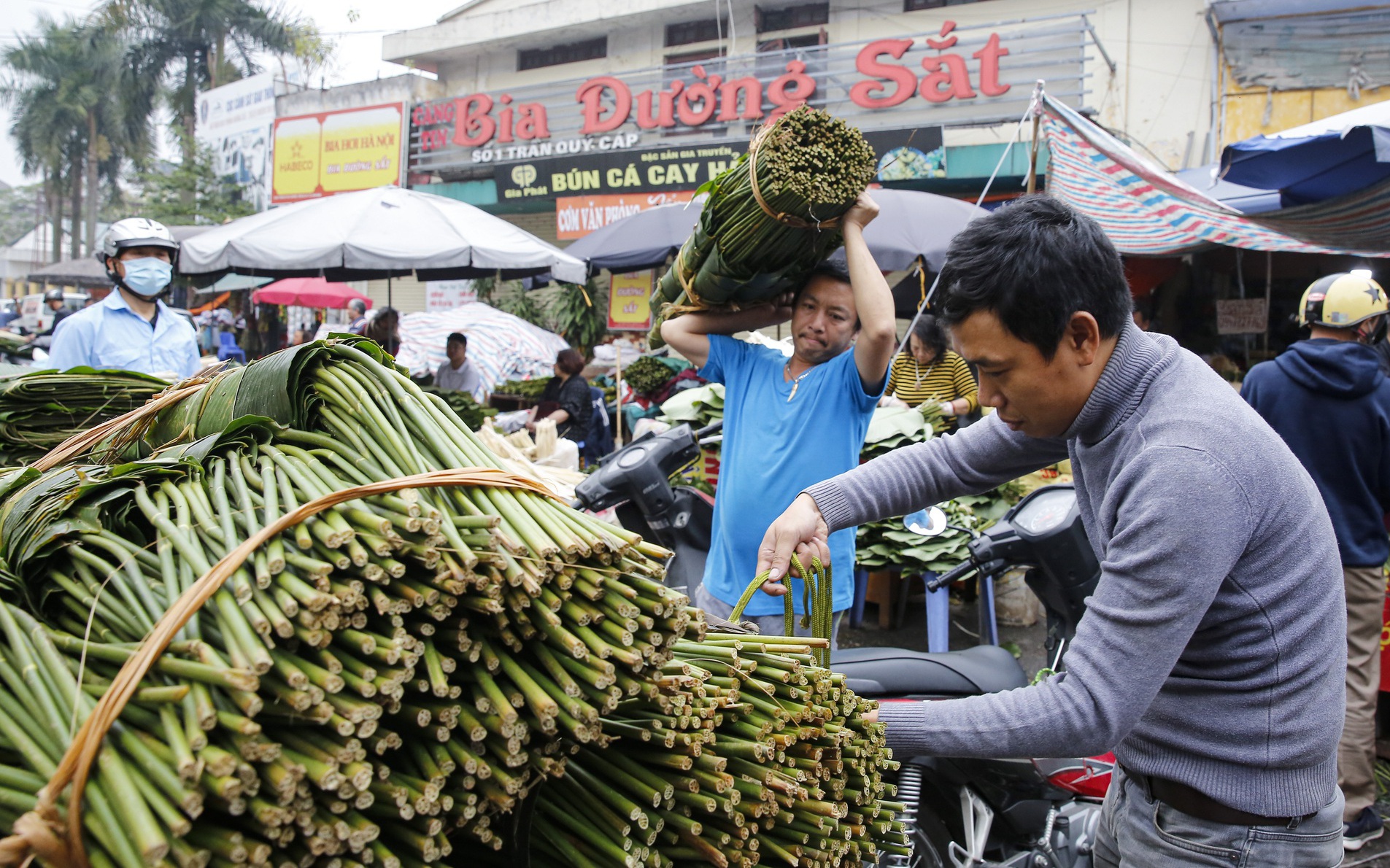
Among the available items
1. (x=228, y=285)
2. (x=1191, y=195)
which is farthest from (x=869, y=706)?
(x=228, y=285)

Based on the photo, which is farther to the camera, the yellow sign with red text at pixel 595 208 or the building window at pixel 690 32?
the building window at pixel 690 32

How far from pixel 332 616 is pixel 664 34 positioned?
1623 cm

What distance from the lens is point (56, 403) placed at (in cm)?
214

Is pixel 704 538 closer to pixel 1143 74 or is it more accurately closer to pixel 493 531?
pixel 493 531

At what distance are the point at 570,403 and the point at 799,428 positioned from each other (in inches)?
202

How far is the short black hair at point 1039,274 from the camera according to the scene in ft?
4.61

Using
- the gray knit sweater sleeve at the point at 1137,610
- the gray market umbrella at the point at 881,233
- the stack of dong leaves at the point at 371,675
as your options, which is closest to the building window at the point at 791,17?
the gray market umbrella at the point at 881,233

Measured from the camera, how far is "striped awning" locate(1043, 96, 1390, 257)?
572 cm

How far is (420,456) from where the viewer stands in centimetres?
121

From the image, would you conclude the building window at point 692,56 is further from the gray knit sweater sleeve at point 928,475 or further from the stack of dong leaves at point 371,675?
the stack of dong leaves at point 371,675

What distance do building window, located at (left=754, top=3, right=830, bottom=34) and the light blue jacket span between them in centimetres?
1205

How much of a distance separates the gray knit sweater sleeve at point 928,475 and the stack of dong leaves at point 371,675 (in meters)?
0.60

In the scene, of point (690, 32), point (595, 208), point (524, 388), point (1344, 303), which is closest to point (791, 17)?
point (690, 32)

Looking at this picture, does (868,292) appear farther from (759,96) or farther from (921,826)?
(759,96)
